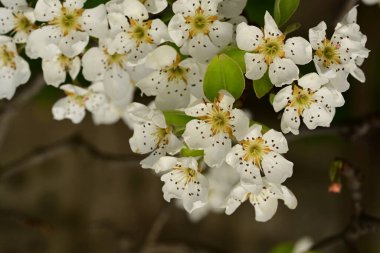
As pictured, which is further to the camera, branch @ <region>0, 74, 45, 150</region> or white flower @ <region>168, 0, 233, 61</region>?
branch @ <region>0, 74, 45, 150</region>

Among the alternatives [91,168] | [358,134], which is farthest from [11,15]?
[91,168]

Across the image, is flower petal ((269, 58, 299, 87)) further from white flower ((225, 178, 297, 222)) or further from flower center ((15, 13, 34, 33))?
flower center ((15, 13, 34, 33))

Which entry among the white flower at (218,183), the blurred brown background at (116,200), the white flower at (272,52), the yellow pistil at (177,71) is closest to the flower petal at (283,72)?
the white flower at (272,52)

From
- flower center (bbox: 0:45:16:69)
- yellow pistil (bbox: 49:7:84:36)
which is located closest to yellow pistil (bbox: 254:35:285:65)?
yellow pistil (bbox: 49:7:84:36)

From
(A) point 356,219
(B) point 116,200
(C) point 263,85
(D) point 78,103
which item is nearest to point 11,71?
(D) point 78,103

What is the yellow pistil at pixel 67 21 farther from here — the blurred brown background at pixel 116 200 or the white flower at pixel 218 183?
the blurred brown background at pixel 116 200

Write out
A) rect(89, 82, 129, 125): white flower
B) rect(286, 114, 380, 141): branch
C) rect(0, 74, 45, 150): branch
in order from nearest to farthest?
rect(89, 82, 129, 125): white flower < rect(286, 114, 380, 141): branch < rect(0, 74, 45, 150): branch
